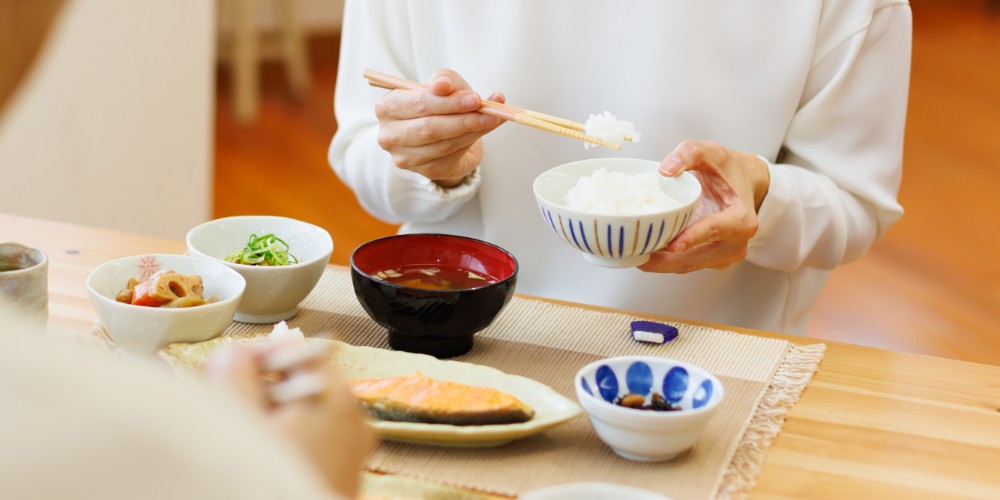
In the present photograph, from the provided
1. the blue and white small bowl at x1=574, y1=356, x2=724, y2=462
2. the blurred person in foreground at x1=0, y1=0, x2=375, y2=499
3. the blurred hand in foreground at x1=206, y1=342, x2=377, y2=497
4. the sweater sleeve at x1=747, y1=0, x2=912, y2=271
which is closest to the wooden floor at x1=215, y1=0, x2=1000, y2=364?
the sweater sleeve at x1=747, y1=0, x2=912, y2=271

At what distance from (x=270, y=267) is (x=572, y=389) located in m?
0.42

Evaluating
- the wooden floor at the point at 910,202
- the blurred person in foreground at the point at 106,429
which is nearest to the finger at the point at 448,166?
the blurred person in foreground at the point at 106,429

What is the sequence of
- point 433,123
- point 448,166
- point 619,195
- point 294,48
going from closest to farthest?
point 619,195
point 433,123
point 448,166
point 294,48

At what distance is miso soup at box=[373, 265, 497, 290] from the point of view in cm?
137

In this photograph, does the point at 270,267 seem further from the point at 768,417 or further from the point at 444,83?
the point at 768,417

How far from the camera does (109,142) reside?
3115 mm

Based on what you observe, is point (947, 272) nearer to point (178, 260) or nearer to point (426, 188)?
point (426, 188)

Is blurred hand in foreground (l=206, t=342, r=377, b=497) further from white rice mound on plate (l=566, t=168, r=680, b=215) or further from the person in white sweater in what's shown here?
the person in white sweater

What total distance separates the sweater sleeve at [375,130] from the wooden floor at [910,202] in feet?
6.41

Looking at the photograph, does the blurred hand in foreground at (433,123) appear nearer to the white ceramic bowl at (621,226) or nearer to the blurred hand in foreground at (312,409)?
the white ceramic bowl at (621,226)

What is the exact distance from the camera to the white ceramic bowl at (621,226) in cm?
129

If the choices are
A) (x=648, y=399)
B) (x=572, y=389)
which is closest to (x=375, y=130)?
(x=572, y=389)

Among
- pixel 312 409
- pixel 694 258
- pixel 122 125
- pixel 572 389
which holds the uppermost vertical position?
pixel 312 409

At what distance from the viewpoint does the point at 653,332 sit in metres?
1.41
